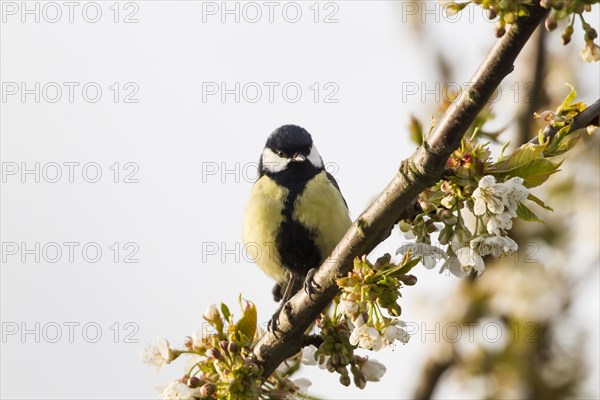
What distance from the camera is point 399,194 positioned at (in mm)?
2096

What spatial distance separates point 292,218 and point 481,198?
189 centimetres

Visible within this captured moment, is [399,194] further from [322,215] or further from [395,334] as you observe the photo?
[322,215]

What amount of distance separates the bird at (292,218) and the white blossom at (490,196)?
183 centimetres

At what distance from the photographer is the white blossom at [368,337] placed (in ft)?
7.54

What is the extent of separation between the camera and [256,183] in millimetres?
4332

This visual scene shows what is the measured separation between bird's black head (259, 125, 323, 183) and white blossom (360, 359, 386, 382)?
64.0 inches

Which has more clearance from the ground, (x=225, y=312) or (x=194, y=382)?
(x=225, y=312)

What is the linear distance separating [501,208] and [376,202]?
1.07 feet

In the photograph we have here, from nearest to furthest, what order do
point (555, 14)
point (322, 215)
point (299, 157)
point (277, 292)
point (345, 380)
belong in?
point (555, 14) → point (345, 380) → point (322, 215) → point (299, 157) → point (277, 292)

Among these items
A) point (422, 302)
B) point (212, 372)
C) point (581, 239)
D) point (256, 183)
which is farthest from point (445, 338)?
point (212, 372)

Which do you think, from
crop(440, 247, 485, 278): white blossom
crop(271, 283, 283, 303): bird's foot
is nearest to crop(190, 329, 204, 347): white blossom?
crop(440, 247, 485, 278): white blossom

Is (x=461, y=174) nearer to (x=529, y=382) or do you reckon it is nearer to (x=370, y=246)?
(x=370, y=246)

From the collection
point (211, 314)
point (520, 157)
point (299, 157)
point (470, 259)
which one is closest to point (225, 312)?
point (211, 314)

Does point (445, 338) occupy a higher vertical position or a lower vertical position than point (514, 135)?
lower
